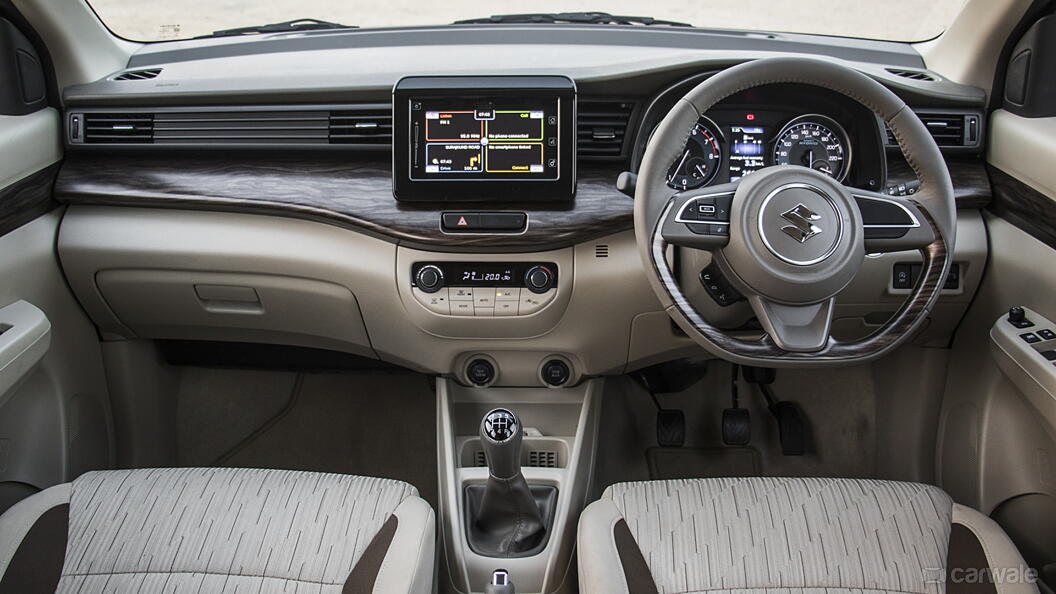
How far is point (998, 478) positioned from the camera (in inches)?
73.7

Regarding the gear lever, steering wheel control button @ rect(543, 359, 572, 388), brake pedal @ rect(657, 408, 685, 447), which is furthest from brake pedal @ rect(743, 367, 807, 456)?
the gear lever

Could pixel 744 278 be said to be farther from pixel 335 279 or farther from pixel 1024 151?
pixel 335 279

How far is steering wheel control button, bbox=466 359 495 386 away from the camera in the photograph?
2002mm

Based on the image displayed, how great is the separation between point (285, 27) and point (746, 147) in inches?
50.0

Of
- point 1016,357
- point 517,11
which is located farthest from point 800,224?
point 517,11

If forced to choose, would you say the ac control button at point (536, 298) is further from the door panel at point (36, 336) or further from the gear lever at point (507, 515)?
the door panel at point (36, 336)

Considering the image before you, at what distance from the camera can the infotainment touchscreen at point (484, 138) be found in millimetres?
1727

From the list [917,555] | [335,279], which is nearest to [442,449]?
[335,279]

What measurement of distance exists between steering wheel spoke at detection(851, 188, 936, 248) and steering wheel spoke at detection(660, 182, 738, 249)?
23 cm

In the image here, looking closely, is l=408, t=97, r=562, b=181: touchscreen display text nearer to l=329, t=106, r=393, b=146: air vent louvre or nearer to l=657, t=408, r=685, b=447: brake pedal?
l=329, t=106, r=393, b=146: air vent louvre

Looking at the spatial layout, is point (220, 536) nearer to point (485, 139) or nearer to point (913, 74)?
point (485, 139)

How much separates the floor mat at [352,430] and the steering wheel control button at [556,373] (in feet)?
2.03

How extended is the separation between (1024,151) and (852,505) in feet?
2.81

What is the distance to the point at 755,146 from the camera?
1752 mm
